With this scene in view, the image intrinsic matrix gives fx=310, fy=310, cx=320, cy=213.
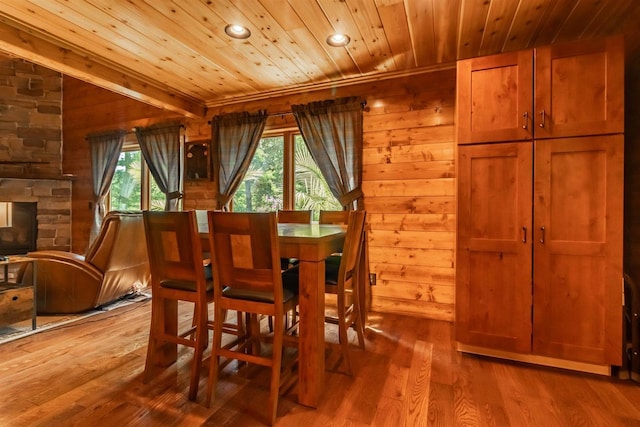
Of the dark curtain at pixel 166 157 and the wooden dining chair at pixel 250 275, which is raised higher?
the dark curtain at pixel 166 157

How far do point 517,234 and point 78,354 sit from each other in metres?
3.19

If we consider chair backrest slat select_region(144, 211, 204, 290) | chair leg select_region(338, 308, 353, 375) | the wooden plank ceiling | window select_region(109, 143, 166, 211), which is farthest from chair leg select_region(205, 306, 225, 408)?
window select_region(109, 143, 166, 211)

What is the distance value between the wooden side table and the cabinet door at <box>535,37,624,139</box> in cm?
406

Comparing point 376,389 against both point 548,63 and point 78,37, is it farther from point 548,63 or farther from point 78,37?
point 78,37

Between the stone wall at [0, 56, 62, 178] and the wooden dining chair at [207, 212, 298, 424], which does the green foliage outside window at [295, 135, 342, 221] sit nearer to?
the wooden dining chair at [207, 212, 298, 424]

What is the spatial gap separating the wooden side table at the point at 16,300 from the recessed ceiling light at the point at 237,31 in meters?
2.53

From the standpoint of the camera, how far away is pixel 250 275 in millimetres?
1611

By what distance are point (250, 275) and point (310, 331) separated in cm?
44

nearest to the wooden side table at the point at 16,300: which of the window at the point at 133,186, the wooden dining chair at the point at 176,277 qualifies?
the wooden dining chair at the point at 176,277

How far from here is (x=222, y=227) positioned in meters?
1.60

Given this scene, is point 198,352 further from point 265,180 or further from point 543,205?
point 265,180

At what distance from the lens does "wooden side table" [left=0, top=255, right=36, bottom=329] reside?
2432mm

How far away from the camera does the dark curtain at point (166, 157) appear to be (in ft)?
14.3

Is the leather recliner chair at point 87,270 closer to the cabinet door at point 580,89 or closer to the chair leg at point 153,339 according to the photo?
the chair leg at point 153,339
